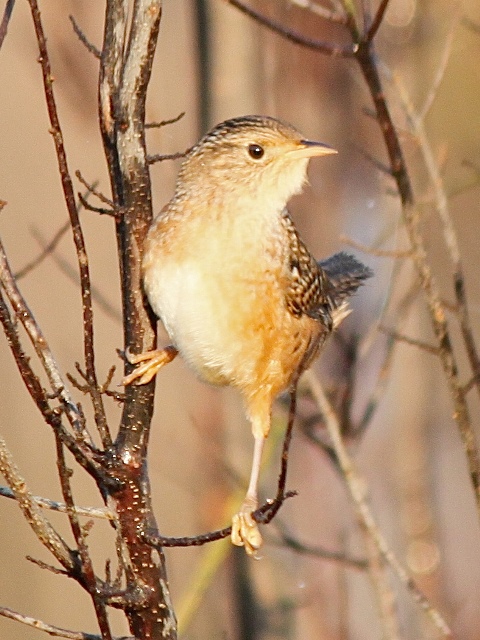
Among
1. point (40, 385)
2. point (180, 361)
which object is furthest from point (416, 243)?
point (180, 361)

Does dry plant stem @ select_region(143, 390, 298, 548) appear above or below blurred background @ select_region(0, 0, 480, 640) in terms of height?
below

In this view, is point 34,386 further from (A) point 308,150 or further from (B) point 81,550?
(A) point 308,150

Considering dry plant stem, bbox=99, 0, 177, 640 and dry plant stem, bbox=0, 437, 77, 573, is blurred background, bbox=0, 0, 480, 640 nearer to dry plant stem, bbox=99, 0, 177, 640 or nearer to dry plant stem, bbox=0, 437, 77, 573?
dry plant stem, bbox=99, 0, 177, 640

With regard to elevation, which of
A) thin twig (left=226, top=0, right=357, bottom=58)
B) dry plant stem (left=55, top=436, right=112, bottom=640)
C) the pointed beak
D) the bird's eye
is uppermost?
thin twig (left=226, top=0, right=357, bottom=58)

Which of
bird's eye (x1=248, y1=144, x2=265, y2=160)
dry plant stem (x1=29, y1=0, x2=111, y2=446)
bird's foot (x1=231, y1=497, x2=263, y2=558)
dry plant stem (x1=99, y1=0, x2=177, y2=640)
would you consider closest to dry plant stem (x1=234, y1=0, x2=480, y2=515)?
bird's eye (x1=248, y1=144, x2=265, y2=160)

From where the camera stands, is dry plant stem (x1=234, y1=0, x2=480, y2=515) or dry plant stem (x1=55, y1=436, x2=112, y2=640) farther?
dry plant stem (x1=234, y1=0, x2=480, y2=515)

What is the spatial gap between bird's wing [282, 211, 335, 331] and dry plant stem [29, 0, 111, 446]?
947 millimetres

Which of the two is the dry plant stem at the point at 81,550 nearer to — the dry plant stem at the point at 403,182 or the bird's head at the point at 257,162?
the bird's head at the point at 257,162

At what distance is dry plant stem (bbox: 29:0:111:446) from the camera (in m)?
2.02

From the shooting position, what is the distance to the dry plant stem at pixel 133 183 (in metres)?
2.29

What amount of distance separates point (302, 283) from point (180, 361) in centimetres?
264

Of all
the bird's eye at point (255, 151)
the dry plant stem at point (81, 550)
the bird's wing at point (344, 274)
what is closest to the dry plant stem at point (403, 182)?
the bird's eye at point (255, 151)

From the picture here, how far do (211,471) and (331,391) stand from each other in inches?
74.8

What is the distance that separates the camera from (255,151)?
3.05 meters
